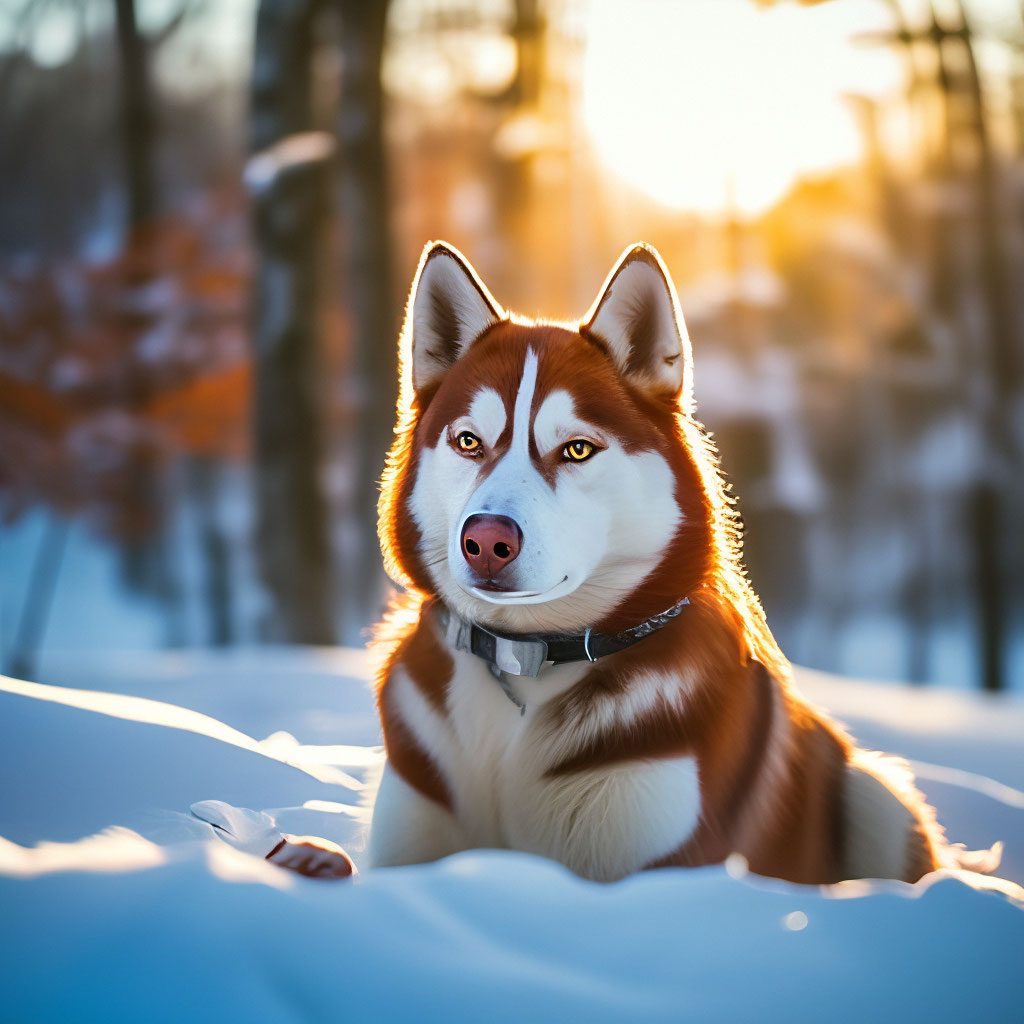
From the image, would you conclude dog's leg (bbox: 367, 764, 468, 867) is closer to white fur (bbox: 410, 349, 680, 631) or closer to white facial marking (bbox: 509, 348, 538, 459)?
white fur (bbox: 410, 349, 680, 631)

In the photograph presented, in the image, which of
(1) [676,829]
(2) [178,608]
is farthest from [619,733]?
(2) [178,608]

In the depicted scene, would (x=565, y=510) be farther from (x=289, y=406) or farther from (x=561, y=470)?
(x=289, y=406)

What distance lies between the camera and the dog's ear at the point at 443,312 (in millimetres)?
2031

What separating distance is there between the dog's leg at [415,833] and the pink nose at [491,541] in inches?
22.2

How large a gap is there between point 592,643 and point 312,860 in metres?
0.67

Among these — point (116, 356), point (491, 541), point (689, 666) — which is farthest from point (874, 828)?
point (116, 356)

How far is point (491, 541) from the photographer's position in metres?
1.58

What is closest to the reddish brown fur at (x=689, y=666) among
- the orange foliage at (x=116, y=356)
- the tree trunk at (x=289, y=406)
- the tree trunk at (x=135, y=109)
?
the tree trunk at (x=289, y=406)

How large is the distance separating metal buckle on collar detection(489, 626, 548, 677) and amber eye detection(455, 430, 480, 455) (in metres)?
0.40

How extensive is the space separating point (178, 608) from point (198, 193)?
157 inches

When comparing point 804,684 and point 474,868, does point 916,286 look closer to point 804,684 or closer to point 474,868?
point 804,684

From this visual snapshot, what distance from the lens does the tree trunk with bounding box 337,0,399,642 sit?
22.3 feet

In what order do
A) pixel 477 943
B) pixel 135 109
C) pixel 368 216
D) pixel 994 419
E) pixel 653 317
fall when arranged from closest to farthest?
pixel 477 943, pixel 653 317, pixel 368 216, pixel 994 419, pixel 135 109

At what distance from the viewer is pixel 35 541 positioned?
26.6ft
